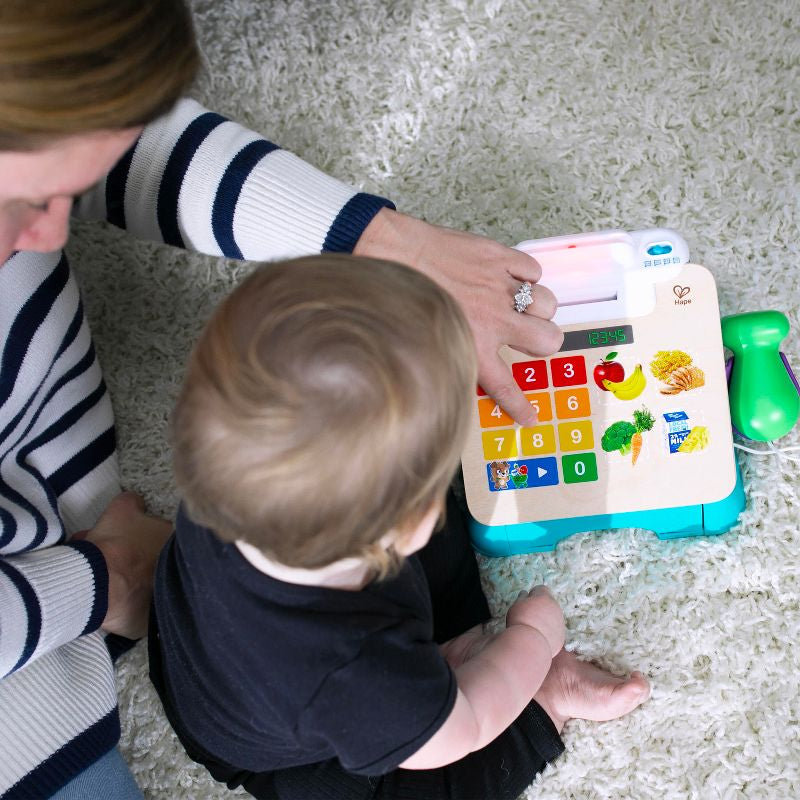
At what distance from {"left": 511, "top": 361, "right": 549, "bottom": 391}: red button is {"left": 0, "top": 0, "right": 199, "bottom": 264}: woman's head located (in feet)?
1.25

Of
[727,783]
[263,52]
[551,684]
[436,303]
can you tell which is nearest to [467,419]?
[436,303]

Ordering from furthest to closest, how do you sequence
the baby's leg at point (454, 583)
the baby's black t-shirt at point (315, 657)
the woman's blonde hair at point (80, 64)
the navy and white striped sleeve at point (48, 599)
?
the baby's leg at point (454, 583)
the navy and white striped sleeve at point (48, 599)
the baby's black t-shirt at point (315, 657)
the woman's blonde hair at point (80, 64)

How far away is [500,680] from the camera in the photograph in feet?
2.17

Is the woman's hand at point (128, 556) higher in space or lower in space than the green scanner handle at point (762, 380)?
lower

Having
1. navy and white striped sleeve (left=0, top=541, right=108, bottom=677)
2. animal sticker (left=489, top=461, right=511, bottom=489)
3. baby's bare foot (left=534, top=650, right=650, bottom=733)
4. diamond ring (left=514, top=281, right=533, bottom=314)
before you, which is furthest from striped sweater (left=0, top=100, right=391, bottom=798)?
baby's bare foot (left=534, top=650, right=650, bottom=733)

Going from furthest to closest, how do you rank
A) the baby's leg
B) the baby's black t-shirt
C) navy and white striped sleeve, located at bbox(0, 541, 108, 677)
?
the baby's leg, navy and white striped sleeve, located at bbox(0, 541, 108, 677), the baby's black t-shirt

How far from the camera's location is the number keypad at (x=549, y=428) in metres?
0.76

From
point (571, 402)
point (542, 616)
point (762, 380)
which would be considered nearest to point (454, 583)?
point (542, 616)

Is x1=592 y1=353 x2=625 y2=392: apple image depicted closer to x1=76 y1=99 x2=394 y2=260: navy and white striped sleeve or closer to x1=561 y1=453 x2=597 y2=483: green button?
x1=561 y1=453 x2=597 y2=483: green button

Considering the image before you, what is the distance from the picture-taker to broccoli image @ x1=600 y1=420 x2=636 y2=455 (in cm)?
75

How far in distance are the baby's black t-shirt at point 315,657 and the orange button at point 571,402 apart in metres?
0.23

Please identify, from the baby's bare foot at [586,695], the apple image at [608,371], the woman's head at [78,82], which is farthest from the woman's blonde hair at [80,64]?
the baby's bare foot at [586,695]

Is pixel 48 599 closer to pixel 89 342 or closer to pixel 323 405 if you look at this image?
pixel 89 342

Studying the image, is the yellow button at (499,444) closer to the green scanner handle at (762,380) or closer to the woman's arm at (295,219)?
the woman's arm at (295,219)
